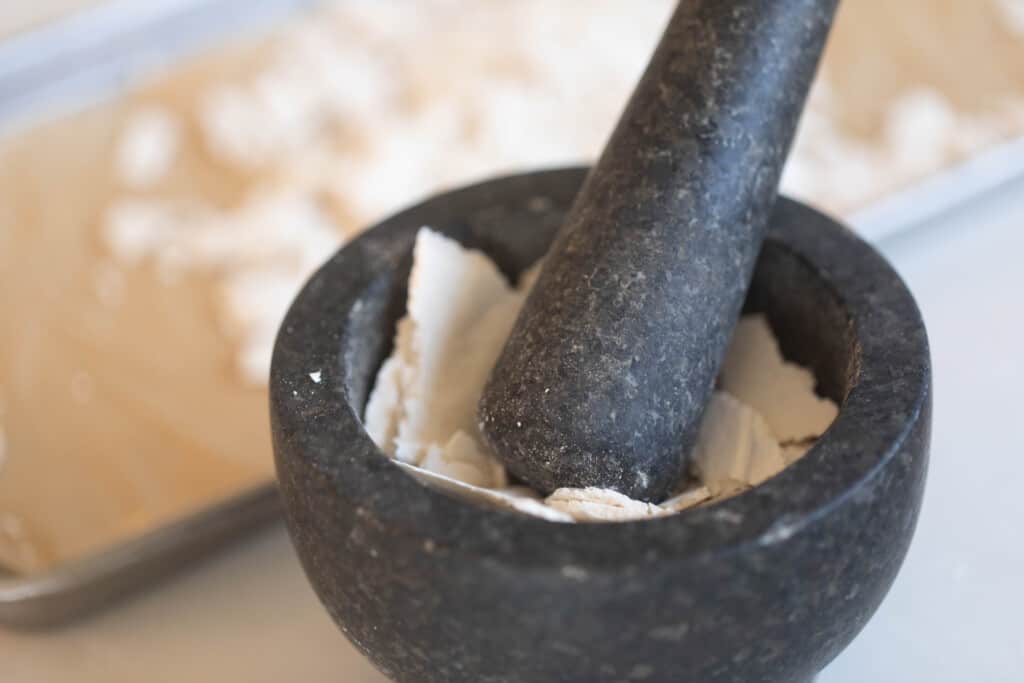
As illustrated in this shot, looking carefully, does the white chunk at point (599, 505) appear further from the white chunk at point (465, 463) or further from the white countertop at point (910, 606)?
the white countertop at point (910, 606)

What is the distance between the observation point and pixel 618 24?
4.94ft

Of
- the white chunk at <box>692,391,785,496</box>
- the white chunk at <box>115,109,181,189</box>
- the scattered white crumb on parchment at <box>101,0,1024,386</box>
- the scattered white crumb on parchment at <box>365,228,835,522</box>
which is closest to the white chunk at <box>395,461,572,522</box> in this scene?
the scattered white crumb on parchment at <box>365,228,835,522</box>

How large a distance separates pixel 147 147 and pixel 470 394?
0.77m

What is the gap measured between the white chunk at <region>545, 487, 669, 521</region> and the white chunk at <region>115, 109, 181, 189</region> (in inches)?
33.7

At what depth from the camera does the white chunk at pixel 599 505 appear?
2.14 feet

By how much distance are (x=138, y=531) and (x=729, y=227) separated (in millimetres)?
531

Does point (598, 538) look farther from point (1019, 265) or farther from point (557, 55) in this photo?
point (557, 55)

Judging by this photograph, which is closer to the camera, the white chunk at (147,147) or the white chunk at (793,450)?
the white chunk at (793,450)

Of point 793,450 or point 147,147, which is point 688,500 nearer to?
point 793,450

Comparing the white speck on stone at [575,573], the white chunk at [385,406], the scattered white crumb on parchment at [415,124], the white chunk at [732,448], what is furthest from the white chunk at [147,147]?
the white speck on stone at [575,573]

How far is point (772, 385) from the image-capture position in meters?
0.78

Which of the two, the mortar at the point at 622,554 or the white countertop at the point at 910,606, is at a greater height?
the mortar at the point at 622,554

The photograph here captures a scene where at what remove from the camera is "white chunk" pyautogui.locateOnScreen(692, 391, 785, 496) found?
0.73 m


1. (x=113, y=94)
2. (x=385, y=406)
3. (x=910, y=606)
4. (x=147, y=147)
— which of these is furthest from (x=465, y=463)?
(x=113, y=94)
